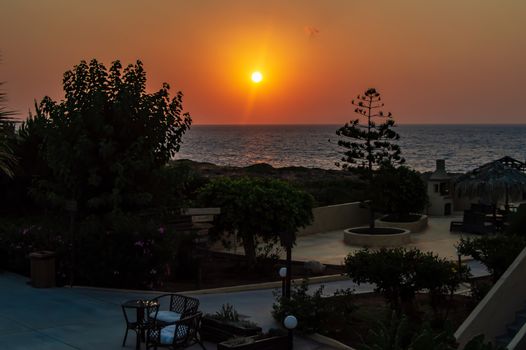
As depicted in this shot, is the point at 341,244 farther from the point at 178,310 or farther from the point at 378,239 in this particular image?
the point at 178,310

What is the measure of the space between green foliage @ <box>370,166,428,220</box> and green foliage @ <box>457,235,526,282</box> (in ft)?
35.9

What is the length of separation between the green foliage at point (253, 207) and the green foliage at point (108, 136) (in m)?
1.67

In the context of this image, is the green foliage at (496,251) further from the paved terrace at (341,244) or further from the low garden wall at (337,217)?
the low garden wall at (337,217)

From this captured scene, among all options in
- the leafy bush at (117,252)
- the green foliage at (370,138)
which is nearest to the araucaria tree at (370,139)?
the green foliage at (370,138)

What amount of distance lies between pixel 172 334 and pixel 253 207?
7.43 meters

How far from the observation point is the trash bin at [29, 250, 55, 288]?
1418cm

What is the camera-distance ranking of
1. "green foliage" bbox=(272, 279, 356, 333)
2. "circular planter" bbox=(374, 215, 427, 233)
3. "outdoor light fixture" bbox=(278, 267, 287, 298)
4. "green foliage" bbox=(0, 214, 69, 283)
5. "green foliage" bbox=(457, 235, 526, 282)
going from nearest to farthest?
"green foliage" bbox=(272, 279, 356, 333) < "outdoor light fixture" bbox=(278, 267, 287, 298) < "green foliage" bbox=(457, 235, 526, 282) < "green foliage" bbox=(0, 214, 69, 283) < "circular planter" bbox=(374, 215, 427, 233)

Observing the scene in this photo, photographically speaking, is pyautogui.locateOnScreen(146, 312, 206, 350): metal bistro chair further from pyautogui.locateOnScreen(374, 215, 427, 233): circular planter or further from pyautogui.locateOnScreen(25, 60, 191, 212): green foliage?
pyautogui.locateOnScreen(374, 215, 427, 233): circular planter

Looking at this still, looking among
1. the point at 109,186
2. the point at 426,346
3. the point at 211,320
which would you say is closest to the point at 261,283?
the point at 109,186

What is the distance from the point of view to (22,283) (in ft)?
48.0

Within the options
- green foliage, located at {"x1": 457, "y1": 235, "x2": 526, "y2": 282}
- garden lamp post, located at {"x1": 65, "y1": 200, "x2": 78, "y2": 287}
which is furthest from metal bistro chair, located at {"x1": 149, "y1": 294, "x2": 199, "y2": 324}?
green foliage, located at {"x1": 457, "y1": 235, "x2": 526, "y2": 282}

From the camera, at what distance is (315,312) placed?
35.2 ft

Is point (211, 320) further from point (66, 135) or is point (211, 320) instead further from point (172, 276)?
point (66, 135)

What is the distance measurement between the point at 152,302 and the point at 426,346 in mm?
4401
